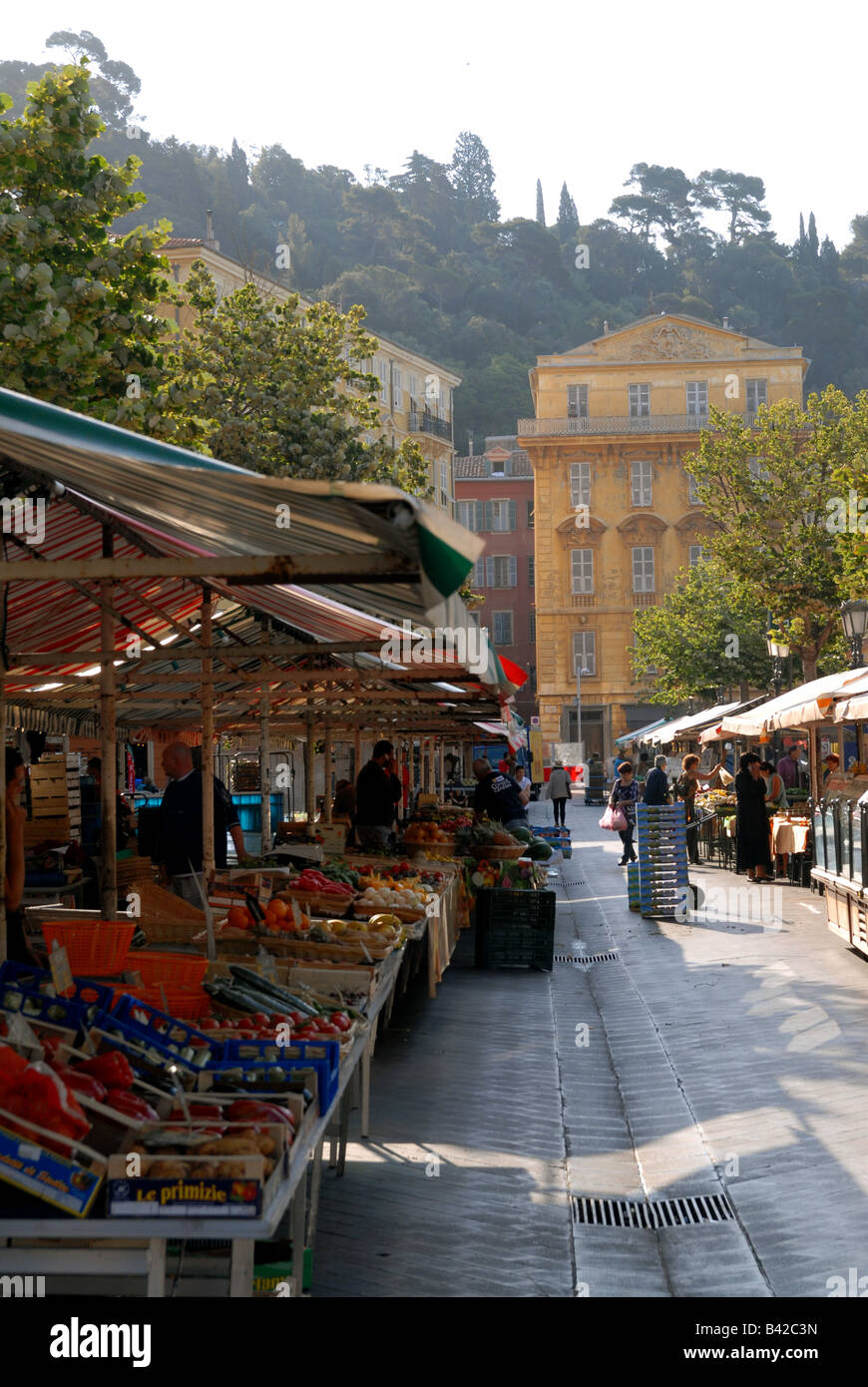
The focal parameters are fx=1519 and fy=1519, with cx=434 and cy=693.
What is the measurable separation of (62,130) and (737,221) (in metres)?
126

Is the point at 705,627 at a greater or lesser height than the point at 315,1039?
greater

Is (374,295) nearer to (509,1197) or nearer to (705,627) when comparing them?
(705,627)

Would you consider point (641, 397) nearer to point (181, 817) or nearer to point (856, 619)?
point (856, 619)

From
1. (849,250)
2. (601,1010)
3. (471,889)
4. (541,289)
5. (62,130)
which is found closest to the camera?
(601,1010)

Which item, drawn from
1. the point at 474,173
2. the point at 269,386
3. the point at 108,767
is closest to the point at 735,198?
the point at 474,173

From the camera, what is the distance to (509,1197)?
665cm

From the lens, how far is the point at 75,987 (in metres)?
5.57

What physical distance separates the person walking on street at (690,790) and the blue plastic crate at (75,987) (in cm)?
1564

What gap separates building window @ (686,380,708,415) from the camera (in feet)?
233

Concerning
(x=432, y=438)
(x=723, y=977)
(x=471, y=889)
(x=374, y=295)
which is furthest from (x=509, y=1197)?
(x=374, y=295)

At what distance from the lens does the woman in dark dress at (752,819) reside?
2056 cm

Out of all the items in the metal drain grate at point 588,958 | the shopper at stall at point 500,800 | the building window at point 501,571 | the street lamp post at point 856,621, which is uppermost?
the building window at point 501,571

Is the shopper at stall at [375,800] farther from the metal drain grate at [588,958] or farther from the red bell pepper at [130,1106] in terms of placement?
the red bell pepper at [130,1106]

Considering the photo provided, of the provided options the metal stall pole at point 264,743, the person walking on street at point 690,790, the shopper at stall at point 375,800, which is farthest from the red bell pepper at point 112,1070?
the person walking on street at point 690,790
